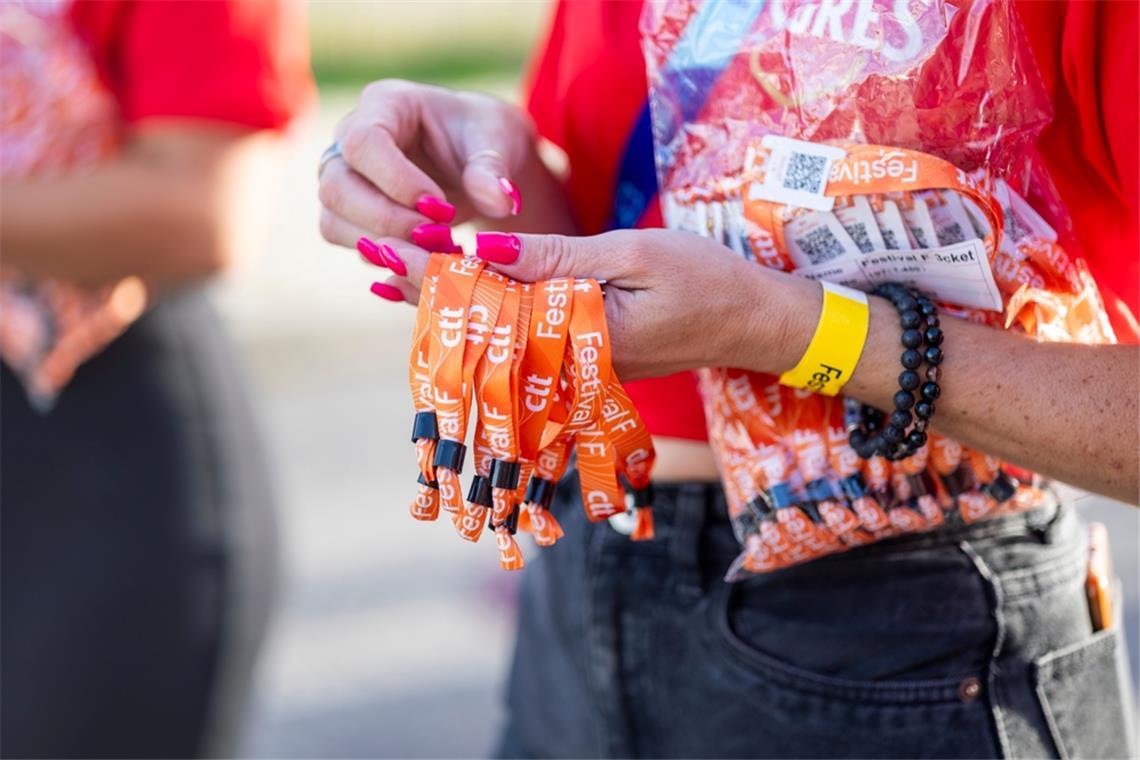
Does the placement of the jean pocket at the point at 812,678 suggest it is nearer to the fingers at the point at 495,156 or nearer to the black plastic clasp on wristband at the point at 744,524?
the black plastic clasp on wristband at the point at 744,524

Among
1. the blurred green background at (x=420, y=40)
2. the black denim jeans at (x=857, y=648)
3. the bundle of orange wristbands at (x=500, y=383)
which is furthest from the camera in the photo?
the blurred green background at (x=420, y=40)

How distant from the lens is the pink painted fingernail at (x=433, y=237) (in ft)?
3.59

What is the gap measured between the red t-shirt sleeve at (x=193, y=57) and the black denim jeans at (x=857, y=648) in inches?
39.6

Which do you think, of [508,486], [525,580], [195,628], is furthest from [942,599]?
[195,628]

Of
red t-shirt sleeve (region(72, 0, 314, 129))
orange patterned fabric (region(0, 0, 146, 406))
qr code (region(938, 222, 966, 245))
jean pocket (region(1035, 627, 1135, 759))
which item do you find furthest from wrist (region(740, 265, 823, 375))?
orange patterned fabric (region(0, 0, 146, 406))

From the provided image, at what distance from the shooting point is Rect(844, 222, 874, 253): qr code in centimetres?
105

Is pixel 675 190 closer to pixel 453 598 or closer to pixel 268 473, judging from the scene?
pixel 268 473

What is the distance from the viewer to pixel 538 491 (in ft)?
3.52

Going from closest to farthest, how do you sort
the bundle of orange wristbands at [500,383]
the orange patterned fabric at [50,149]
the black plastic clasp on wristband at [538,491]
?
the bundle of orange wristbands at [500,383], the black plastic clasp on wristband at [538,491], the orange patterned fabric at [50,149]

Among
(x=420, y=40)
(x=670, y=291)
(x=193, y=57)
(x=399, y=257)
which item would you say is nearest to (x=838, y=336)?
(x=670, y=291)

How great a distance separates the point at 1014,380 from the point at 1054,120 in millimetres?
231

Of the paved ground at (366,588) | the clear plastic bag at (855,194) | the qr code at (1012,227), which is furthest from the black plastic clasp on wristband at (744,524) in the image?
the paved ground at (366,588)

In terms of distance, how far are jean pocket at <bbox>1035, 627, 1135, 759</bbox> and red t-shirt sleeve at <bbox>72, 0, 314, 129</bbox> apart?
4.57 ft

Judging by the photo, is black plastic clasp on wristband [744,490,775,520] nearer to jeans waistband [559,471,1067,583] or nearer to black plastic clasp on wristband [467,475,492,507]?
jeans waistband [559,471,1067,583]
